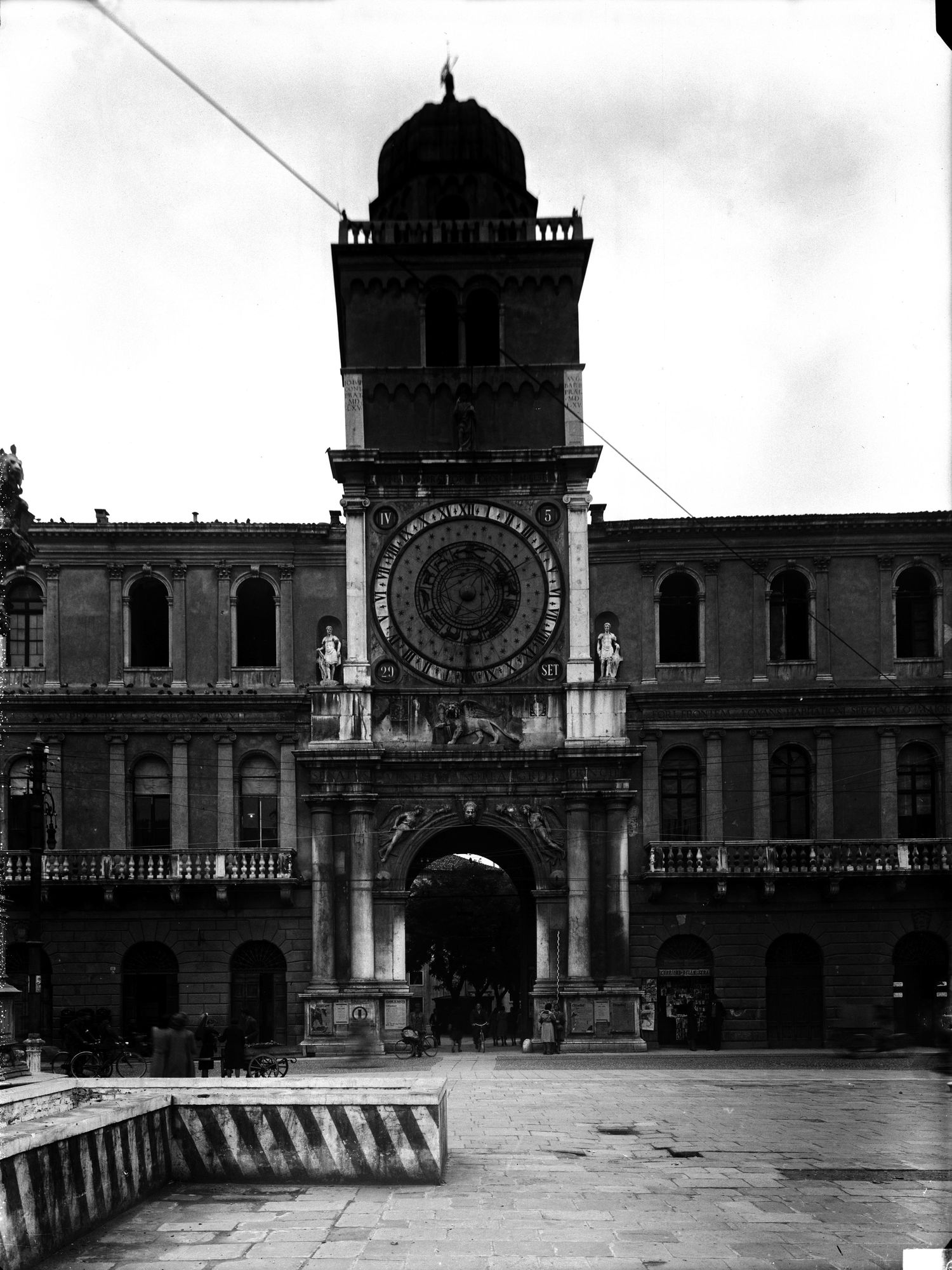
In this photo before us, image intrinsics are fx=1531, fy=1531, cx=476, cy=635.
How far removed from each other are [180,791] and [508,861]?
28.6 feet

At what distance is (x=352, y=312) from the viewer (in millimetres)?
39500

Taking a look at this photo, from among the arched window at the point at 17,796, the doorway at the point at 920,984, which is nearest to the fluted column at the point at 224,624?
the arched window at the point at 17,796

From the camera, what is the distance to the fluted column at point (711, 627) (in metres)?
38.9

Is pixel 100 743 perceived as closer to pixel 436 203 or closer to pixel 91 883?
pixel 91 883

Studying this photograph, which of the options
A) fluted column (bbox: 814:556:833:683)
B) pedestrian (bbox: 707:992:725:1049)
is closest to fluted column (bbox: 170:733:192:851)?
pedestrian (bbox: 707:992:725:1049)

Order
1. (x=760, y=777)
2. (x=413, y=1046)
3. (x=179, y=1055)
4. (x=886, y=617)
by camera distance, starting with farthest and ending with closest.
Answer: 1. (x=886, y=617)
2. (x=760, y=777)
3. (x=413, y=1046)
4. (x=179, y=1055)

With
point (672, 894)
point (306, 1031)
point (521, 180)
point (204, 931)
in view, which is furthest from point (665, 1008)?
point (521, 180)

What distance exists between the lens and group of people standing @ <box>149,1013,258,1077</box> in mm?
19422

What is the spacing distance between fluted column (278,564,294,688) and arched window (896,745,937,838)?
51.0 ft

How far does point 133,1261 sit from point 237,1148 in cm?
393

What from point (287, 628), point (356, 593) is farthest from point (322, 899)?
point (356, 593)

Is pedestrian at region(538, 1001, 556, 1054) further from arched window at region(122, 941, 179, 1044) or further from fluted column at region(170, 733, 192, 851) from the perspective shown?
fluted column at region(170, 733, 192, 851)

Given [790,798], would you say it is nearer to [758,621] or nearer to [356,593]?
[758,621]

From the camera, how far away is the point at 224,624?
128ft
